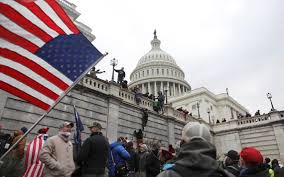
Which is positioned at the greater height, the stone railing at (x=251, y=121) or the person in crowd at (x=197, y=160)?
the stone railing at (x=251, y=121)

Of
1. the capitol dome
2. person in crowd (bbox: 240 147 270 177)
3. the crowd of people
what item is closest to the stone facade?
the crowd of people

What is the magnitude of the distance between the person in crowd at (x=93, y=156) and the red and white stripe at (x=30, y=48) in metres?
1.65

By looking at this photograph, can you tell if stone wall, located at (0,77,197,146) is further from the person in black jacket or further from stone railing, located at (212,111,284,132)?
stone railing, located at (212,111,284,132)

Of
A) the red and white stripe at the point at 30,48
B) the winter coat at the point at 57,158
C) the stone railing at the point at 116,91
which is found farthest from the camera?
the stone railing at the point at 116,91

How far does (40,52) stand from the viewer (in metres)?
4.80

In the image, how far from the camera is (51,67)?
4902mm

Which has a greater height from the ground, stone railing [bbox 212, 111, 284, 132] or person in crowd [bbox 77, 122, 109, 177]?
stone railing [bbox 212, 111, 284, 132]

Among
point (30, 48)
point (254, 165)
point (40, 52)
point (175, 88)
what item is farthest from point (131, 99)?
point (175, 88)

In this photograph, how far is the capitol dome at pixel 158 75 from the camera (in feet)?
262

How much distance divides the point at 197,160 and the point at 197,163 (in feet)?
0.09

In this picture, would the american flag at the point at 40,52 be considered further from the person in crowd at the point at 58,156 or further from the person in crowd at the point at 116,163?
the person in crowd at the point at 116,163

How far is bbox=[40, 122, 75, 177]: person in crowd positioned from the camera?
16.9 ft

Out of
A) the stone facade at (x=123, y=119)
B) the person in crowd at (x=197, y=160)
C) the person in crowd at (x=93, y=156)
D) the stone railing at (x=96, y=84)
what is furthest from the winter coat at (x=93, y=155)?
the stone railing at (x=96, y=84)

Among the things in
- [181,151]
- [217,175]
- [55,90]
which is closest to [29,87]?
[55,90]
